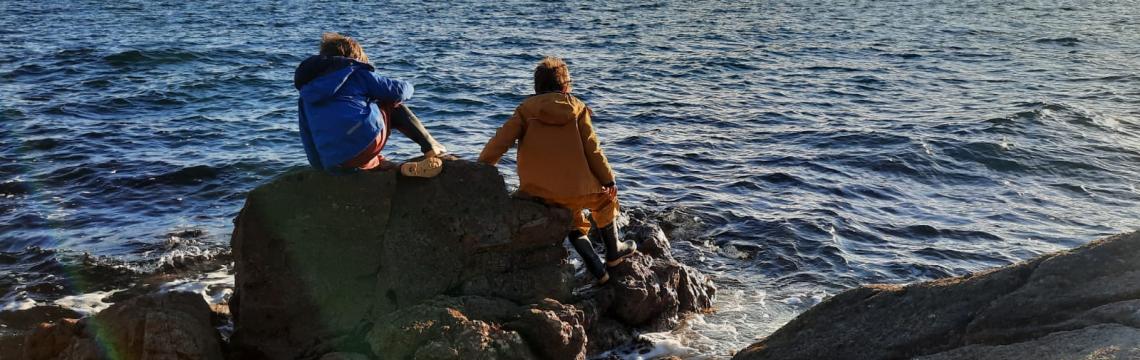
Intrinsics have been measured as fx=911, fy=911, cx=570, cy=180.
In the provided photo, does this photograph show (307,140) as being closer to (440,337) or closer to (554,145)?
(554,145)

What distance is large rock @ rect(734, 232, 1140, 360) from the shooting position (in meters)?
4.14

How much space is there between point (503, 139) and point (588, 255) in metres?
1.11

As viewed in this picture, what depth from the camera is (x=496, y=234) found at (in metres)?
6.46

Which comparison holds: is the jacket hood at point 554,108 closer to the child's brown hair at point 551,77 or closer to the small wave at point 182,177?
the child's brown hair at point 551,77

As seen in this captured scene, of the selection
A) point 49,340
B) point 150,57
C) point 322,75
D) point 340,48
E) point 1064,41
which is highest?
point 340,48

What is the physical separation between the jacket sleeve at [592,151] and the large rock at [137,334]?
114 inches

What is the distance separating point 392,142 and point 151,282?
5.76 m

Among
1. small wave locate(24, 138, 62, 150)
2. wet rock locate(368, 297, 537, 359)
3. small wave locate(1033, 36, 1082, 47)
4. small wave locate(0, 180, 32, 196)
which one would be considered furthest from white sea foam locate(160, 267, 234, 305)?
small wave locate(1033, 36, 1082, 47)

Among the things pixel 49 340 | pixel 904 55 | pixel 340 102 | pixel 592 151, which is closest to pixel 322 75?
pixel 340 102

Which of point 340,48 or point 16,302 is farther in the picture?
point 16,302

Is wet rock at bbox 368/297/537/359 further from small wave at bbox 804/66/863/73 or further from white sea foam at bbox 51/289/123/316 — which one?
small wave at bbox 804/66/863/73

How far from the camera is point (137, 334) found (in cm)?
588

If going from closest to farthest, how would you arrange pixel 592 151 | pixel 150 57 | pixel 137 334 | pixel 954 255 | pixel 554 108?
pixel 137 334, pixel 554 108, pixel 592 151, pixel 954 255, pixel 150 57

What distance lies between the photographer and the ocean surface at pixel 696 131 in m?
9.60
